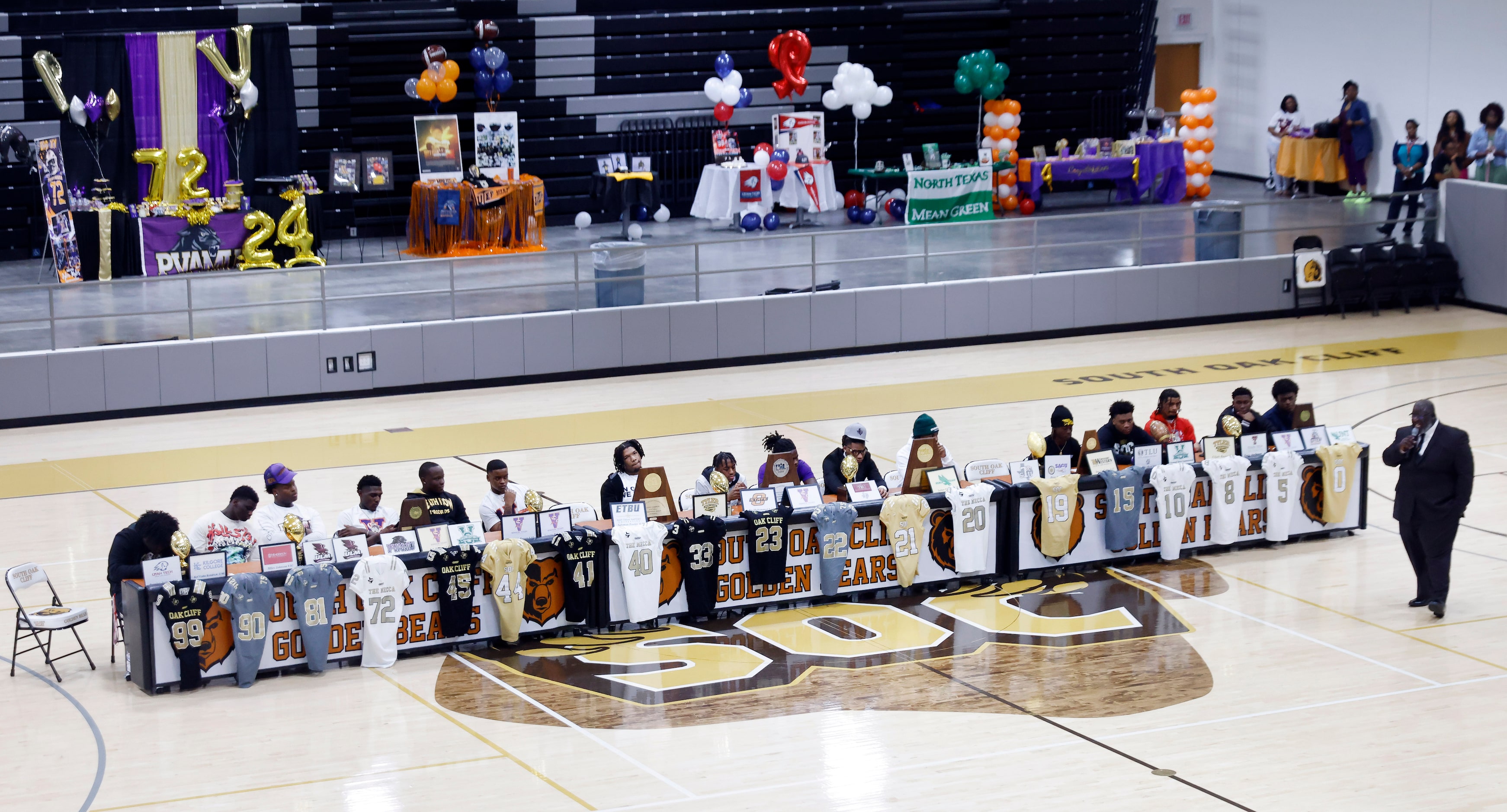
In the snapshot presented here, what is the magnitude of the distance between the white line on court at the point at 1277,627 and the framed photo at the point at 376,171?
15508 millimetres

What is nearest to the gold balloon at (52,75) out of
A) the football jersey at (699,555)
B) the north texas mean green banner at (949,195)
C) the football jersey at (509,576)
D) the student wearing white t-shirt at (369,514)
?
the north texas mean green banner at (949,195)

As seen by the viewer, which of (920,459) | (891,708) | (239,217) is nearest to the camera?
(891,708)

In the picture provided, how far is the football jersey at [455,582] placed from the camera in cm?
1148

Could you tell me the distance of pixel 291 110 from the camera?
25.2 meters

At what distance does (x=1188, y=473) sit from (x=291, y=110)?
1647 cm

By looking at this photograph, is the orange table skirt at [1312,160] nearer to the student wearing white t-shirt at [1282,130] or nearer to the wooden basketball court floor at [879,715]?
the student wearing white t-shirt at [1282,130]

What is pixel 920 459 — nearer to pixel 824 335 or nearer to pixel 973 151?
pixel 824 335

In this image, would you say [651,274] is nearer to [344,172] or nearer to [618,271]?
[618,271]

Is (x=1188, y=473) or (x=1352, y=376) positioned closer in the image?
(x=1188, y=473)

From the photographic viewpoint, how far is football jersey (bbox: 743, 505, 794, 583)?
12.3m

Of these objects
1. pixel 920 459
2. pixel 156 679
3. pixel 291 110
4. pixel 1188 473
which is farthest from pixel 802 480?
pixel 291 110

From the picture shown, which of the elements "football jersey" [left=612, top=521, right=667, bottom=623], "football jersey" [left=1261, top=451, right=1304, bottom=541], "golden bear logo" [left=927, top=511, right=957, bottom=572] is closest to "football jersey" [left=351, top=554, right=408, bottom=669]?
"football jersey" [left=612, top=521, right=667, bottom=623]

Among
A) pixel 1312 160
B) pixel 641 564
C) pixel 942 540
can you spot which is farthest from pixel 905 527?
pixel 1312 160

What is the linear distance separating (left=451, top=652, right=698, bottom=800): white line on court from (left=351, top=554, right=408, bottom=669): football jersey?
1.62 feet
